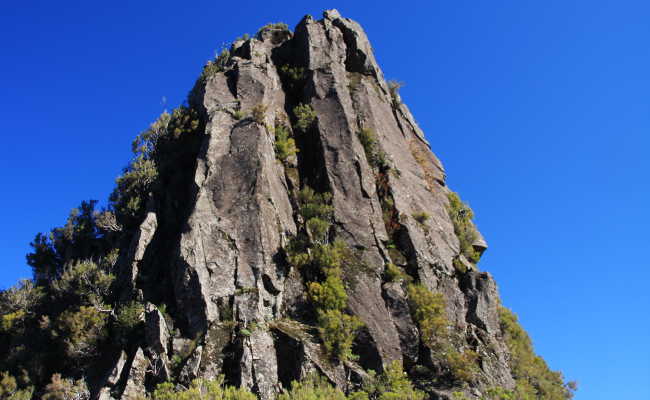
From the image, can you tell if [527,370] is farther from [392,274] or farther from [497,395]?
[392,274]

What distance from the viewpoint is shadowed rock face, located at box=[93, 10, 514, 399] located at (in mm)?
17953

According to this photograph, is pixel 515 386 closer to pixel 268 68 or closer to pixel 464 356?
pixel 464 356

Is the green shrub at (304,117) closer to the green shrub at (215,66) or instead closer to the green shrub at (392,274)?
the green shrub at (215,66)

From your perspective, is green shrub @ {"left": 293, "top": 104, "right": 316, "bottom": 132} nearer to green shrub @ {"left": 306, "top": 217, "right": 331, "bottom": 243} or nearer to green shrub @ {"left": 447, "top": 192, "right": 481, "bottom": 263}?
green shrub @ {"left": 306, "top": 217, "right": 331, "bottom": 243}

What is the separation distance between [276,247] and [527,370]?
1336cm

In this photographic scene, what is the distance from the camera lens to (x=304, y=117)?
93.4ft

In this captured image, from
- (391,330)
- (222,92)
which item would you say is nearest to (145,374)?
(391,330)

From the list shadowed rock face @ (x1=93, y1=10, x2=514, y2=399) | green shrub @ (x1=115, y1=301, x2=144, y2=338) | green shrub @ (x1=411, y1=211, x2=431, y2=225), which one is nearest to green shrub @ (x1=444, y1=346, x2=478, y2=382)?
shadowed rock face @ (x1=93, y1=10, x2=514, y2=399)

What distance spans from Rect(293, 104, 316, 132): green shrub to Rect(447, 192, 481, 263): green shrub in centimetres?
1004

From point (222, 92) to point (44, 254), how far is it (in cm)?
1347

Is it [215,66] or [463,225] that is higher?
[215,66]

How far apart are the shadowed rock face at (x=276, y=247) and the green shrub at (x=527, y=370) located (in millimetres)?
1398

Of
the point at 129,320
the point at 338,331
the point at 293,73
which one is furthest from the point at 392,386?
the point at 293,73

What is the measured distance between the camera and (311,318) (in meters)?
20.1
